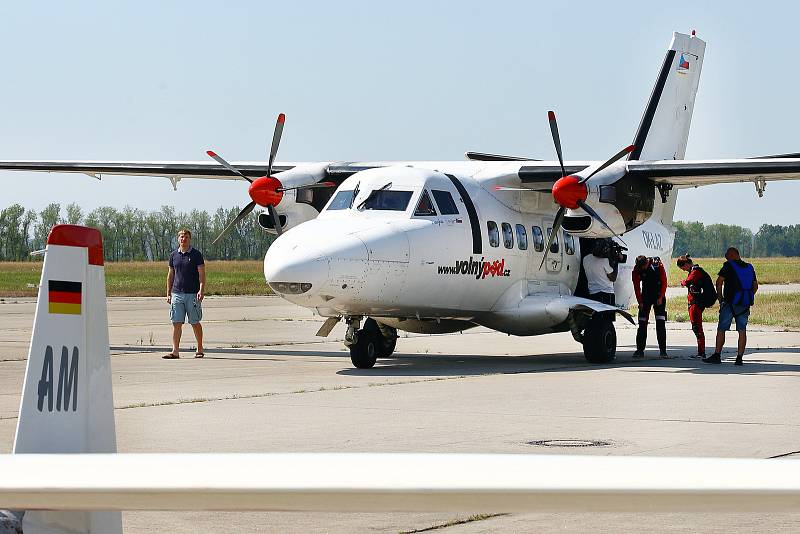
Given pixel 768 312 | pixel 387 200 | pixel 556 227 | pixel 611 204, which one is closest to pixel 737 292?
pixel 611 204

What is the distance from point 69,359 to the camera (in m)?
3.96

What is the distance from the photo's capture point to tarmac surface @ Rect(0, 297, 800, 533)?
6430 mm

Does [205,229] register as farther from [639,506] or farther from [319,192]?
[639,506]

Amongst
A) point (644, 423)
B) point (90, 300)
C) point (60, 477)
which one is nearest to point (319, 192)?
point (644, 423)

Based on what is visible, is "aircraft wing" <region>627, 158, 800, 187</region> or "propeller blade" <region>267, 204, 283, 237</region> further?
"propeller blade" <region>267, 204, 283, 237</region>

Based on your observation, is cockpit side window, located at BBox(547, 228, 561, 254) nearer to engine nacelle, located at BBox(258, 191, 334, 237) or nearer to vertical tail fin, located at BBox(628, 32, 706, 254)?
vertical tail fin, located at BBox(628, 32, 706, 254)

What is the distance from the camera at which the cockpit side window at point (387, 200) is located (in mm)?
16375

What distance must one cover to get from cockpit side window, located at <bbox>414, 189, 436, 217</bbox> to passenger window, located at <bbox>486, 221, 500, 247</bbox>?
1402 millimetres

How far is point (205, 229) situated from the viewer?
357 feet

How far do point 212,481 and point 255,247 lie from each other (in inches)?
4036

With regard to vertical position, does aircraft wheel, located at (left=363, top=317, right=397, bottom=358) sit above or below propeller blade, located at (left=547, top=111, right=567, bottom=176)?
below

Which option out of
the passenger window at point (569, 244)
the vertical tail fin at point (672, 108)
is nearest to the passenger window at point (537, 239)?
the passenger window at point (569, 244)

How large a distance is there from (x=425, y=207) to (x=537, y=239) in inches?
122

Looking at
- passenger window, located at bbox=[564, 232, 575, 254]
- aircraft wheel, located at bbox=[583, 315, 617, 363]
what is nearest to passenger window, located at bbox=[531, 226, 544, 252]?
passenger window, located at bbox=[564, 232, 575, 254]
